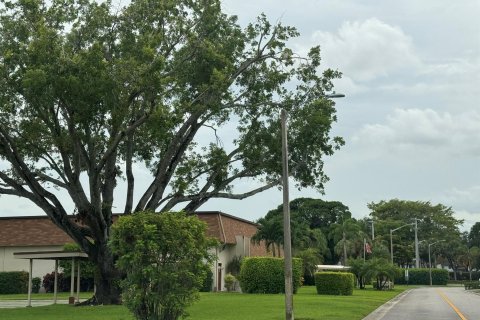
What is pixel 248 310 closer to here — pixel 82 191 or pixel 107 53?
pixel 82 191

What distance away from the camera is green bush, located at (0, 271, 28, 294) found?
5062 cm

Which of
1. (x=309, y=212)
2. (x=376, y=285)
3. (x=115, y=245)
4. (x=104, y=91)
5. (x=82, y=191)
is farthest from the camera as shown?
(x=309, y=212)

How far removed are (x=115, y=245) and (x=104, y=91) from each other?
8.29m

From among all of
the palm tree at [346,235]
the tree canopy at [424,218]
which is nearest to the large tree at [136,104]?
the palm tree at [346,235]

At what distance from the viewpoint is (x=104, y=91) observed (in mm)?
22891

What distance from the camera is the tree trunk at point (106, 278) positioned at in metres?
28.9

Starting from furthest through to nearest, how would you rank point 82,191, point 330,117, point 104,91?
point 330,117, point 82,191, point 104,91

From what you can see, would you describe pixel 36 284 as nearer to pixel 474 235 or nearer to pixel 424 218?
pixel 424 218

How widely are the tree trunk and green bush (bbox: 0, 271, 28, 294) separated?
24.8 meters

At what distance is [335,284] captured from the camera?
44812 millimetres

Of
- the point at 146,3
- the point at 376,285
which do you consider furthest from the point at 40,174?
the point at 376,285

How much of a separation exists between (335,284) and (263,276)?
5.47 m

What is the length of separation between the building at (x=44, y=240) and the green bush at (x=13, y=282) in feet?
5.25

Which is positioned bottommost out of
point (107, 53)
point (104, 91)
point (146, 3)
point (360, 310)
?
point (360, 310)
